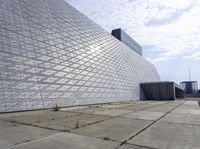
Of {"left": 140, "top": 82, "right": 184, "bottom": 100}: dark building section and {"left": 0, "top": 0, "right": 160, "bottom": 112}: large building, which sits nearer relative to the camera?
{"left": 0, "top": 0, "right": 160, "bottom": 112}: large building

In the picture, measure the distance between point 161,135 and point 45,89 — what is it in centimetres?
1099

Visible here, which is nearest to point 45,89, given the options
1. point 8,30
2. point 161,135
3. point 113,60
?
point 8,30

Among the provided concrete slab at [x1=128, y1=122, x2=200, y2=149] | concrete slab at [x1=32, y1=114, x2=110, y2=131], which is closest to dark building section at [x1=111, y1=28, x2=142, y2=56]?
concrete slab at [x1=32, y1=114, x2=110, y2=131]

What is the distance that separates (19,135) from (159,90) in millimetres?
39493

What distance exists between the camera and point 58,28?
22219 millimetres

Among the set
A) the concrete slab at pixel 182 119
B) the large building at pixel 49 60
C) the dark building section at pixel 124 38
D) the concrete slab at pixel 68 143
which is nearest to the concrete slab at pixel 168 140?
the concrete slab at pixel 68 143

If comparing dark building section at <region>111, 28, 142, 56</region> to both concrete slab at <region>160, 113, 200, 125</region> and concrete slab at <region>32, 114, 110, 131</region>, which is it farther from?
concrete slab at <region>32, 114, 110, 131</region>

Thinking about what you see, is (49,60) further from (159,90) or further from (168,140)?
(159,90)

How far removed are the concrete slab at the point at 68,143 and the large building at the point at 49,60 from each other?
737 cm

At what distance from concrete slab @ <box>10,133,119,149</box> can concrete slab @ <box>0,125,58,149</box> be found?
34 cm

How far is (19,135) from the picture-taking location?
579cm

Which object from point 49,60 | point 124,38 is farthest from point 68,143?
point 124,38

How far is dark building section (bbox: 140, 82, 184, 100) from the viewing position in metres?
41.2

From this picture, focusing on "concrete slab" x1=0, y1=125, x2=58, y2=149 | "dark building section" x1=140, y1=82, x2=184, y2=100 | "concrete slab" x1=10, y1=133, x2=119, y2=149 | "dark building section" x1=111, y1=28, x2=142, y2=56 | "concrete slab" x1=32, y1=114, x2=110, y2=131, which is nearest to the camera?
"concrete slab" x1=10, y1=133, x2=119, y2=149
